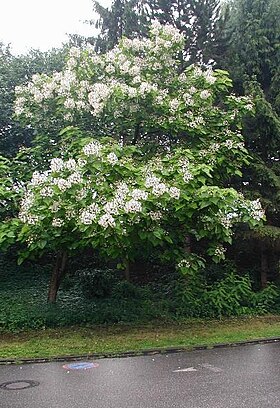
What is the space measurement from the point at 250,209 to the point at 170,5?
721 centimetres

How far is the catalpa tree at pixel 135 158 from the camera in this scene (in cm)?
907

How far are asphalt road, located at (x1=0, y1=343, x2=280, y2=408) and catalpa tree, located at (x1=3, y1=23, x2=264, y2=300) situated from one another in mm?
Result: 2241

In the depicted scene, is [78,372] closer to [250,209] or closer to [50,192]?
[50,192]

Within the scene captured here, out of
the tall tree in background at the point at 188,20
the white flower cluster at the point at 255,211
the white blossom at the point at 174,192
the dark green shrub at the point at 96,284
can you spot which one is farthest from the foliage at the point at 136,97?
the dark green shrub at the point at 96,284

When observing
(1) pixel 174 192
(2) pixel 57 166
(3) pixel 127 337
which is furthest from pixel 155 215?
(3) pixel 127 337

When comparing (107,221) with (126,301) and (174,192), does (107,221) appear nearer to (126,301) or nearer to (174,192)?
→ (174,192)

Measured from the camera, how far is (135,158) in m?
11.2

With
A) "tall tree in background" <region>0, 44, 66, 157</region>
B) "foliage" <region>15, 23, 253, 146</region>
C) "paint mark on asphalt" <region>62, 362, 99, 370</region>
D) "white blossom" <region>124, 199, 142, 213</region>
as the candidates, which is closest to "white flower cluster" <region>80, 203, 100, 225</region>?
"white blossom" <region>124, 199, 142, 213</region>

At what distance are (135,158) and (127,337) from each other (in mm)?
3797

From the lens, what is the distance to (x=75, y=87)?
37.5 ft

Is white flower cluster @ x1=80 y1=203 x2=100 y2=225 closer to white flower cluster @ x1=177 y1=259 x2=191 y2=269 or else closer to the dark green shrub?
white flower cluster @ x1=177 y1=259 x2=191 y2=269

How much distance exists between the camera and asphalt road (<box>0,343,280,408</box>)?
5734mm

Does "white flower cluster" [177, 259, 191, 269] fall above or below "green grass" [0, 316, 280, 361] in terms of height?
above

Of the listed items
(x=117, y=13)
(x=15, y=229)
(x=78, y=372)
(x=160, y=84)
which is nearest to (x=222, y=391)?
(x=78, y=372)
